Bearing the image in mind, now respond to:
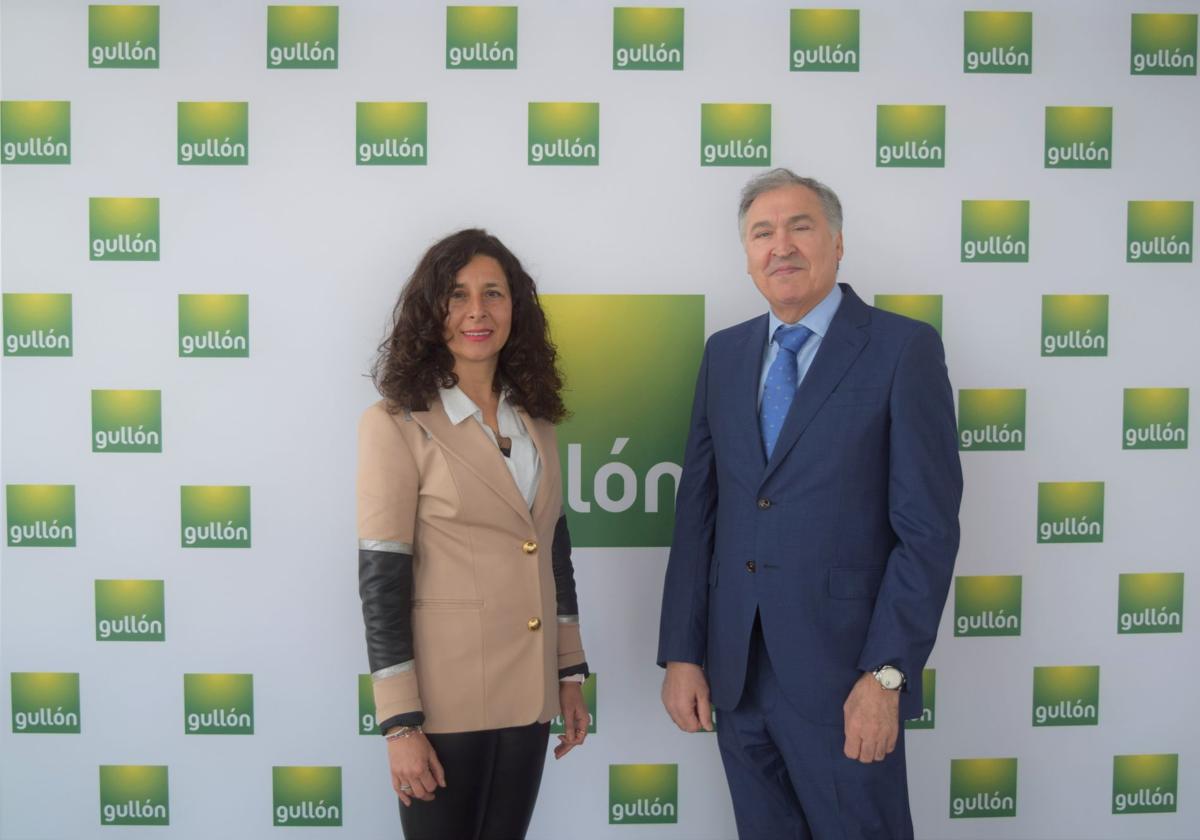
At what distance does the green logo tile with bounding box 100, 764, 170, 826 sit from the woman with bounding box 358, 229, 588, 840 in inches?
47.7

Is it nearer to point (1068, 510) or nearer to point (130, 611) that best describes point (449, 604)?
point (130, 611)

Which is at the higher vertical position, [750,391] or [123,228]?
[123,228]

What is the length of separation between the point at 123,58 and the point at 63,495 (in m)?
1.28

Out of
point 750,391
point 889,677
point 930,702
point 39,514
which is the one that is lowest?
point 930,702

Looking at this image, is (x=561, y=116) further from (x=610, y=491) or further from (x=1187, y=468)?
(x=1187, y=468)

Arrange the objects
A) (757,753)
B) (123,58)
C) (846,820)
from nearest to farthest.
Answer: (846,820), (757,753), (123,58)

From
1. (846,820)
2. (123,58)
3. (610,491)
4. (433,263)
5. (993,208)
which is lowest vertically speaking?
(846,820)

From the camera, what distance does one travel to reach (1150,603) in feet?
8.24

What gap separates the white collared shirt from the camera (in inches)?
68.7

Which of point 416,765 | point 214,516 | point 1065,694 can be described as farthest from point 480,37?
point 1065,694

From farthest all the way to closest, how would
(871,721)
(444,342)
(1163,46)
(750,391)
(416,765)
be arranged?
(1163,46)
(750,391)
(444,342)
(871,721)
(416,765)

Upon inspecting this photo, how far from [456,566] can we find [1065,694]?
6.49 feet

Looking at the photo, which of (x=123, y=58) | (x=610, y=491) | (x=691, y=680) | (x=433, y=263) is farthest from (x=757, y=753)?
(x=123, y=58)

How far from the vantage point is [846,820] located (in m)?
1.75
